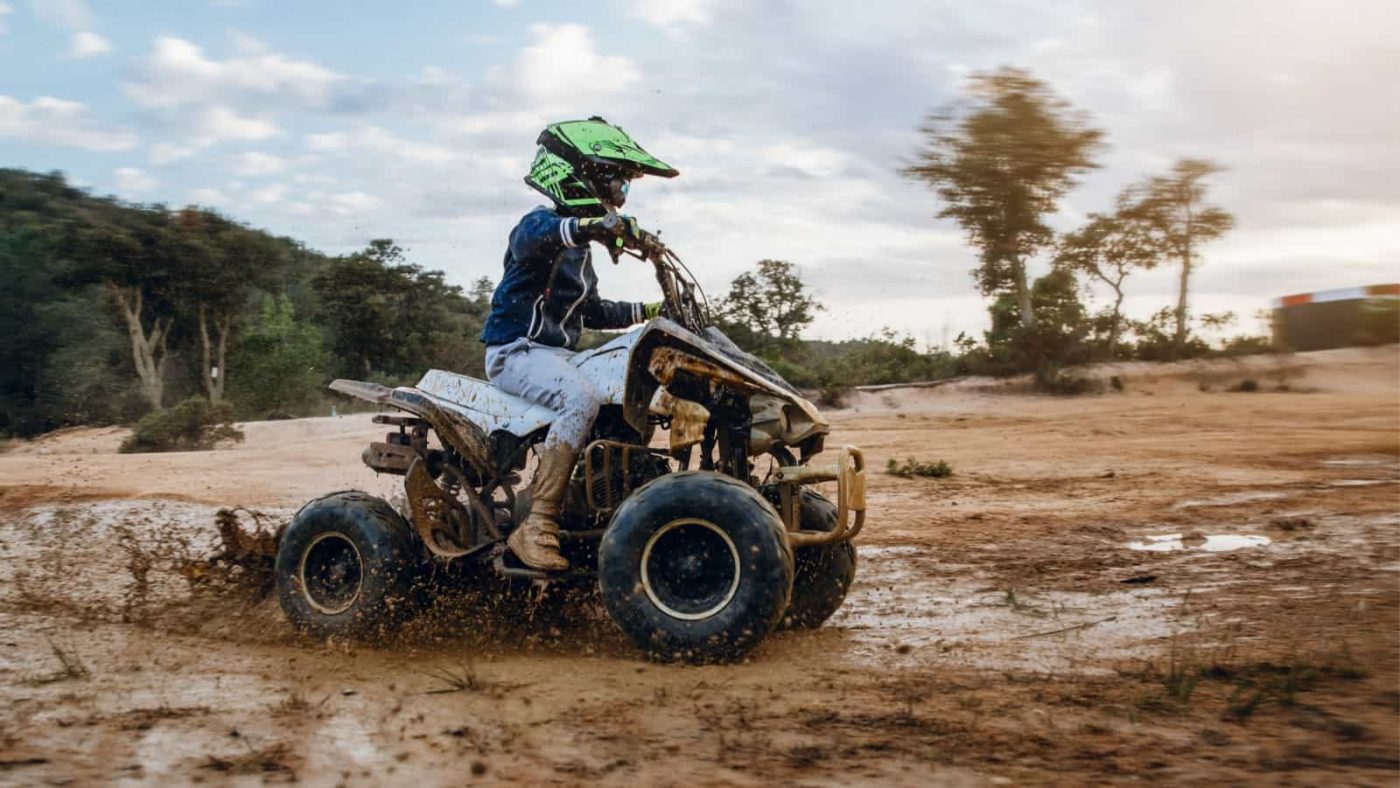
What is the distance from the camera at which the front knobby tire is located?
17.3ft

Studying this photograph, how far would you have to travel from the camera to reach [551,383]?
6.06 metres

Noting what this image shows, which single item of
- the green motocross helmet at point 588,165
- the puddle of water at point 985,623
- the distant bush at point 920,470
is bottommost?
the puddle of water at point 985,623

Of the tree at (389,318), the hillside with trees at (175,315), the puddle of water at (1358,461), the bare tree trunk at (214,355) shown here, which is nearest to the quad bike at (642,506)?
the puddle of water at (1358,461)

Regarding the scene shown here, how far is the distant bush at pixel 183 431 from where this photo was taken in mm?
21859

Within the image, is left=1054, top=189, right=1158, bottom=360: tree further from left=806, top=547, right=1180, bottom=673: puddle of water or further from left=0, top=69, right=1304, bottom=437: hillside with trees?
left=806, top=547, right=1180, bottom=673: puddle of water

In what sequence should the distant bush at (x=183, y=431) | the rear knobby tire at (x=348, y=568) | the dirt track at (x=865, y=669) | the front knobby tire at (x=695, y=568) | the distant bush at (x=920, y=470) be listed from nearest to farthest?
1. the dirt track at (x=865, y=669)
2. the front knobby tire at (x=695, y=568)
3. the rear knobby tire at (x=348, y=568)
4. the distant bush at (x=920, y=470)
5. the distant bush at (x=183, y=431)

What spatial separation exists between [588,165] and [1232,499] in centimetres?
778

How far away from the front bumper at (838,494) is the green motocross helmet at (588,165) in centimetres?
167

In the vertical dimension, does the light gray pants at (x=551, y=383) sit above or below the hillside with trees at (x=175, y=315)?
below

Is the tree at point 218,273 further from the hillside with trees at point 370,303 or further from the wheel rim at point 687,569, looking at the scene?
the wheel rim at point 687,569

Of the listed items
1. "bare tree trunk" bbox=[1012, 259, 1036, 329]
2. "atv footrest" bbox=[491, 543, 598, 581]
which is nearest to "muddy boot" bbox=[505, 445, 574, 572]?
"atv footrest" bbox=[491, 543, 598, 581]

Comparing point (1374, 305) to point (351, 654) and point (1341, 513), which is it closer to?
point (1341, 513)

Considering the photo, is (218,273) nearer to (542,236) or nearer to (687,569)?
(542,236)

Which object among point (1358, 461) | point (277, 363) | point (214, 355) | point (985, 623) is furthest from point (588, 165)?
point (214, 355)
